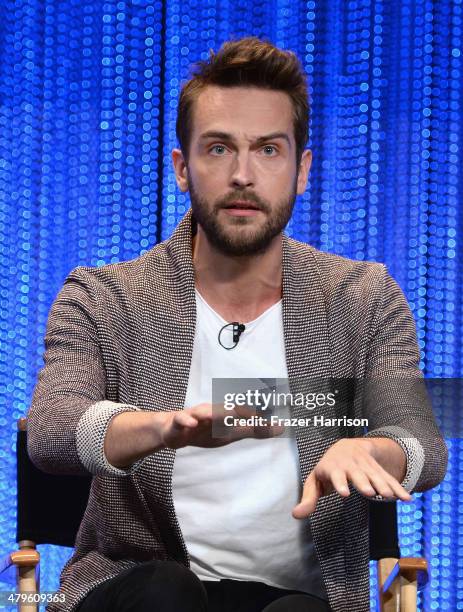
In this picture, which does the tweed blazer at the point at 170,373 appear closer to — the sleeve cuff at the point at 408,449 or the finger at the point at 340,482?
the sleeve cuff at the point at 408,449

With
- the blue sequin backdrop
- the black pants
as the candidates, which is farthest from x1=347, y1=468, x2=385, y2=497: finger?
the blue sequin backdrop

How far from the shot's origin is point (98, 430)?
3.88 feet

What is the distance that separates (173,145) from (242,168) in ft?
2.34

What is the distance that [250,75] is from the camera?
1536 millimetres

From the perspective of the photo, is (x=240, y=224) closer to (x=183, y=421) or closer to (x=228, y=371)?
(x=228, y=371)

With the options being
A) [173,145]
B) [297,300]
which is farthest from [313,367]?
[173,145]

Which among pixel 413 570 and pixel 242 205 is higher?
pixel 242 205

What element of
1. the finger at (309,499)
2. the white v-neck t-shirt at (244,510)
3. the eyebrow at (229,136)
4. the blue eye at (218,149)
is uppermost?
the eyebrow at (229,136)

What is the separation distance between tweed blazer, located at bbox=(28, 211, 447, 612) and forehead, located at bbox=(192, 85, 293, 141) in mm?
177

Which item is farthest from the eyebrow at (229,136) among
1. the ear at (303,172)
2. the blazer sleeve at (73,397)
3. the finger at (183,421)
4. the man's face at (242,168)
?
the finger at (183,421)

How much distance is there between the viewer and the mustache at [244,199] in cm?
146

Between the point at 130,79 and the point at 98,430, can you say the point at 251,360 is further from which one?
the point at 130,79

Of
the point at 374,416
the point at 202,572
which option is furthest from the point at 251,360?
the point at 202,572

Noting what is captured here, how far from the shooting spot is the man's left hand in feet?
3.36
